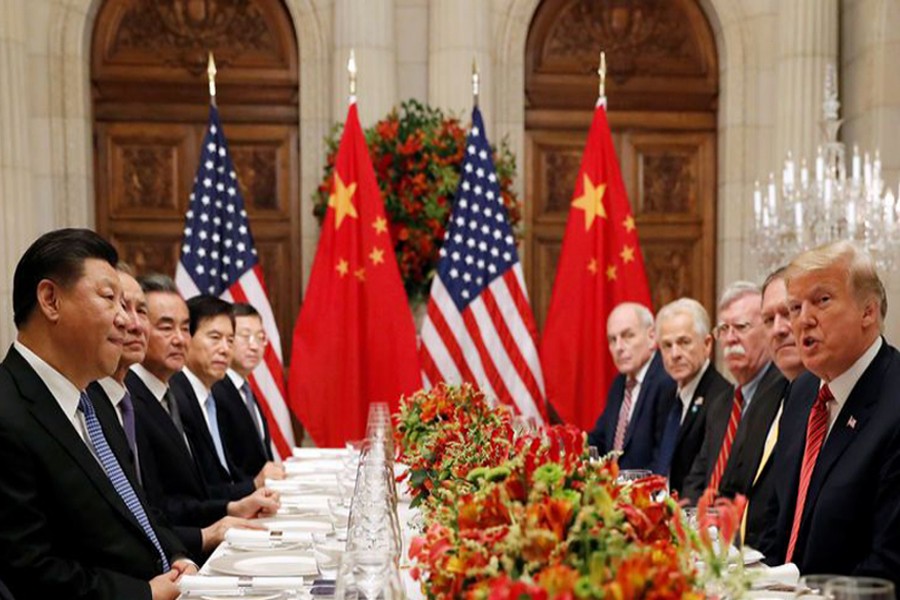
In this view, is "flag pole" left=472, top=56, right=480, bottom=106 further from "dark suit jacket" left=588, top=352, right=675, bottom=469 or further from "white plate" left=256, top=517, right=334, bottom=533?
"white plate" left=256, top=517, right=334, bottom=533

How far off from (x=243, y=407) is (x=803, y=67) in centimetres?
478

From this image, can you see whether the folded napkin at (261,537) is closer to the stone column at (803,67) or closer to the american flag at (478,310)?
the american flag at (478,310)

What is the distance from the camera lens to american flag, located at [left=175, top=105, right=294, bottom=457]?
6262 millimetres

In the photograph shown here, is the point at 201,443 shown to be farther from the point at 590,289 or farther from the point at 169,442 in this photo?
the point at 590,289

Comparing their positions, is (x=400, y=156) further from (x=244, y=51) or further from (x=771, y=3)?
(x=771, y=3)

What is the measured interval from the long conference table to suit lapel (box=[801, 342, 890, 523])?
278mm

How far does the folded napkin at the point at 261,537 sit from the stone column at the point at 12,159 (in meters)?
4.20

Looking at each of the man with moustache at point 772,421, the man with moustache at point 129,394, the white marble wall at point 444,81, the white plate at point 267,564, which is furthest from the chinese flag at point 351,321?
the white plate at point 267,564

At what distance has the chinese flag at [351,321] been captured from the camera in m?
6.35

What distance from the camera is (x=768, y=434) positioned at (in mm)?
3621

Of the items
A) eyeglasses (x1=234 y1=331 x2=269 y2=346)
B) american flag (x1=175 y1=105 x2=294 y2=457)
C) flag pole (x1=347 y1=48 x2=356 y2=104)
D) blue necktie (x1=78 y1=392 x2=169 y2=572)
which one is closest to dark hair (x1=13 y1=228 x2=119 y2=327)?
blue necktie (x1=78 y1=392 x2=169 y2=572)

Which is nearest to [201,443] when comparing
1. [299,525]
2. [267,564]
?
[299,525]

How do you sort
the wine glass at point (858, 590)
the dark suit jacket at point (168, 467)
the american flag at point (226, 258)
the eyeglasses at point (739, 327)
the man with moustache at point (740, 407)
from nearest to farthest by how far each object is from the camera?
the wine glass at point (858, 590) → the dark suit jacket at point (168, 467) → the man with moustache at point (740, 407) → the eyeglasses at point (739, 327) → the american flag at point (226, 258)

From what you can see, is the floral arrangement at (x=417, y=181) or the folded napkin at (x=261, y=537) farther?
the floral arrangement at (x=417, y=181)
